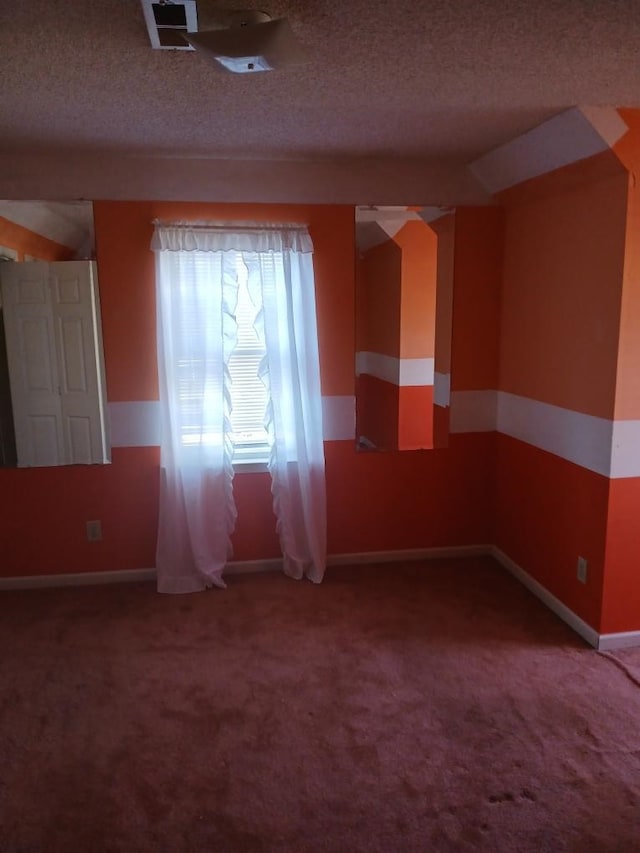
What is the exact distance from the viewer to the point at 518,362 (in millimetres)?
3418

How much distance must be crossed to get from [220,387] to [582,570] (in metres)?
1.98

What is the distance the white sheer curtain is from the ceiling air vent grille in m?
1.46

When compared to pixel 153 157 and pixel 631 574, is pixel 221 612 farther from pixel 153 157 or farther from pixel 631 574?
pixel 153 157

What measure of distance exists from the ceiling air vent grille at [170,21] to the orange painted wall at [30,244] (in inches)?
66.6

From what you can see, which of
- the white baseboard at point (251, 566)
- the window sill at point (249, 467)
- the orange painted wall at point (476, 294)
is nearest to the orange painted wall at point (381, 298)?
the orange painted wall at point (476, 294)

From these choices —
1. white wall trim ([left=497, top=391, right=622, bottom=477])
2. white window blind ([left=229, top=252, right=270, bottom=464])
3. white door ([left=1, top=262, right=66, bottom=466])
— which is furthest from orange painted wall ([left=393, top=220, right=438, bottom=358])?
white door ([left=1, top=262, right=66, bottom=466])

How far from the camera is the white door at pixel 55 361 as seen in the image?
323 cm

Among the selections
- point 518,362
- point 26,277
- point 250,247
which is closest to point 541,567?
point 518,362

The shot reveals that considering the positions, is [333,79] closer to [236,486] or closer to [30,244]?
[30,244]

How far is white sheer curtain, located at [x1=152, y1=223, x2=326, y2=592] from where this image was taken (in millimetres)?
3221

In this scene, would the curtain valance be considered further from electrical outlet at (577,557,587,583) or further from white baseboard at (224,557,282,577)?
electrical outlet at (577,557,587,583)

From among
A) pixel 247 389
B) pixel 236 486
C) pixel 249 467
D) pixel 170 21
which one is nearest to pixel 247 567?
pixel 236 486

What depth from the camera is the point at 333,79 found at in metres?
2.07

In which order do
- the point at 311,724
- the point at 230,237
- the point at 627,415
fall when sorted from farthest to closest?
the point at 230,237 < the point at 627,415 < the point at 311,724
